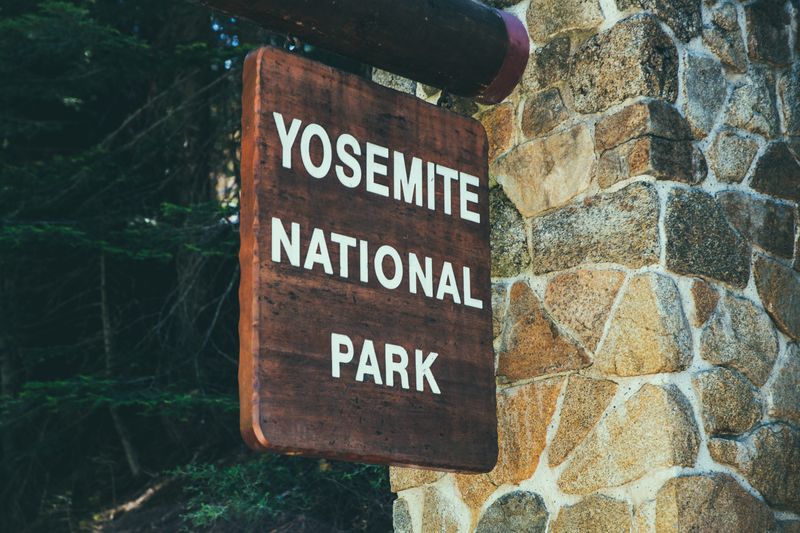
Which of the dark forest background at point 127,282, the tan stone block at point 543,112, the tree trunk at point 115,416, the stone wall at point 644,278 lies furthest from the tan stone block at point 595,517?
the tree trunk at point 115,416

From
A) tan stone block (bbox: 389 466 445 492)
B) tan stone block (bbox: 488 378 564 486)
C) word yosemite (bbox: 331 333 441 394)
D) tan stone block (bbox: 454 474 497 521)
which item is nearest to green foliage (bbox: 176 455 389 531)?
tan stone block (bbox: 389 466 445 492)

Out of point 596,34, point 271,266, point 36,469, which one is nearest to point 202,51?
point 36,469

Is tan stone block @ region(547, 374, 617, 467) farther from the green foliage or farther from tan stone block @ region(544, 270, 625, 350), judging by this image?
the green foliage

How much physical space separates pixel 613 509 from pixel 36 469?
7017 mm

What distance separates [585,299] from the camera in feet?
9.91

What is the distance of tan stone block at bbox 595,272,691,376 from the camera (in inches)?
111

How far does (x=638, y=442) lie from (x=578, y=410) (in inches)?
8.2

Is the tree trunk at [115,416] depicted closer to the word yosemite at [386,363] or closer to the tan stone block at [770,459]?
the word yosemite at [386,363]

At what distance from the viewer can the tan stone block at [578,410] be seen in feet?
9.55

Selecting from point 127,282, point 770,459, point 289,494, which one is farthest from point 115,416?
point 770,459

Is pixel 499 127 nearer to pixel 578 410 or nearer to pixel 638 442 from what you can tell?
pixel 578 410

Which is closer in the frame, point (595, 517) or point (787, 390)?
point (595, 517)

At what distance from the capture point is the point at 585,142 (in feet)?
10.2

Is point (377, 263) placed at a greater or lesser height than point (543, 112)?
lesser
